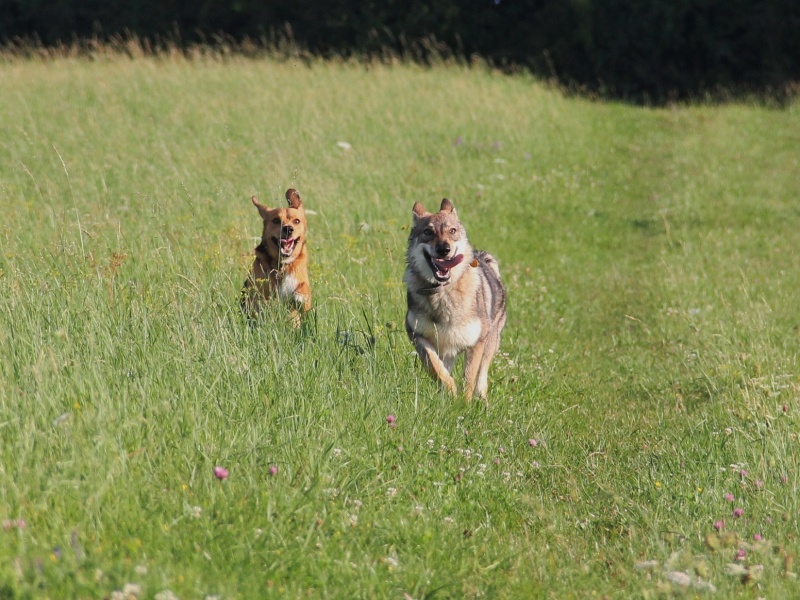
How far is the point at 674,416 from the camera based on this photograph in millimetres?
6875

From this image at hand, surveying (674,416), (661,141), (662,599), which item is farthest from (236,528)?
(661,141)

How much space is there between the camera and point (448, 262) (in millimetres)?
6816

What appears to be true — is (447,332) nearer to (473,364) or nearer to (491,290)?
(473,364)

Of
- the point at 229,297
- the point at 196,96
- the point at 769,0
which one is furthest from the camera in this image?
the point at 769,0

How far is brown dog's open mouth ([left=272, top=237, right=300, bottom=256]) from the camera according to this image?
7.18 meters

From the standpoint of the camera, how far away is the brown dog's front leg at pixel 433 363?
21.4 ft

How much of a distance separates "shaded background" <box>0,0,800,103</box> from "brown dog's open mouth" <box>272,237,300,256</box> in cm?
1695

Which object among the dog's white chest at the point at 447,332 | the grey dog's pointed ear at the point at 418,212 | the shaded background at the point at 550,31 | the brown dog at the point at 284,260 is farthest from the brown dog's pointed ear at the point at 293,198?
the shaded background at the point at 550,31

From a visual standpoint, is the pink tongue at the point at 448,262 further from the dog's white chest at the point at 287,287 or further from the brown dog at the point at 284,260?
the dog's white chest at the point at 287,287

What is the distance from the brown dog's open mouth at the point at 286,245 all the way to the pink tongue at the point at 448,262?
1185 millimetres

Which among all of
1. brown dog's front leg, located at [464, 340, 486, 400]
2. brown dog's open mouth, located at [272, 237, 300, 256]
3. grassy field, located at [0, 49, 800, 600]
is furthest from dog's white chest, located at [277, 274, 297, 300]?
brown dog's front leg, located at [464, 340, 486, 400]

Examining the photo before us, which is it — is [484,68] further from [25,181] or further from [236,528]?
[236,528]

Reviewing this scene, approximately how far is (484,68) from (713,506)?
19.0m

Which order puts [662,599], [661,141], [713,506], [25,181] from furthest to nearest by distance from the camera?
[661,141] < [25,181] < [713,506] < [662,599]
